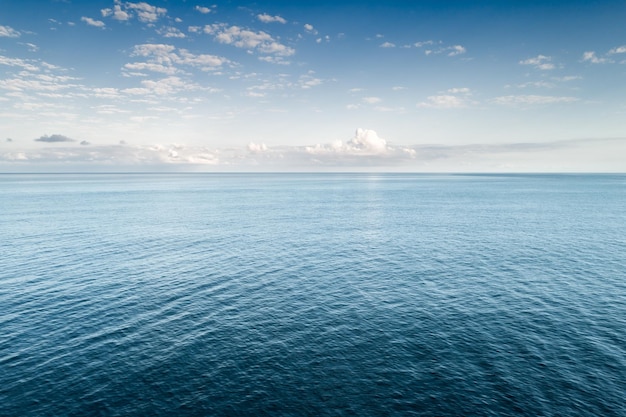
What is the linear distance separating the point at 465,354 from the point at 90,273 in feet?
218

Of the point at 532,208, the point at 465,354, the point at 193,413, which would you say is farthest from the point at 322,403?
the point at 532,208

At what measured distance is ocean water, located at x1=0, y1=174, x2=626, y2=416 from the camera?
33.7 m

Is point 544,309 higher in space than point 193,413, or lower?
higher

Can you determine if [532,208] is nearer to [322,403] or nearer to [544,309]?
[544,309]

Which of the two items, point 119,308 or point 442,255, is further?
point 442,255

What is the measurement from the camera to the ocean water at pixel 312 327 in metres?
33.7

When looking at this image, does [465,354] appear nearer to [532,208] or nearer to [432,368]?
[432,368]

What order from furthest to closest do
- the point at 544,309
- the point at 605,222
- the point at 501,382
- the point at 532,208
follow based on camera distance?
the point at 532,208 < the point at 605,222 < the point at 544,309 < the point at 501,382

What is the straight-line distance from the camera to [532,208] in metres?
162

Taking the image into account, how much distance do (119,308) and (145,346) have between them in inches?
519

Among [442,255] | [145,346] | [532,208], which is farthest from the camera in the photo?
[532,208]

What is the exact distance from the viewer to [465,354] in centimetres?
4044

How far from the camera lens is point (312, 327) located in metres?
47.4

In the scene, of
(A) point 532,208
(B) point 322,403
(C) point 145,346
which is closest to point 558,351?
(B) point 322,403
